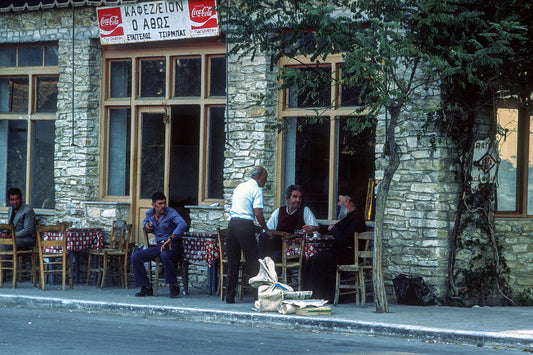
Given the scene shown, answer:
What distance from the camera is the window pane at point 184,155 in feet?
A: 53.7

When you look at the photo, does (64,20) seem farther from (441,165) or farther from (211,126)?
(441,165)

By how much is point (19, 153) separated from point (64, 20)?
2.74 m

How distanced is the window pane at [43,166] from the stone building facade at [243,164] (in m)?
0.34

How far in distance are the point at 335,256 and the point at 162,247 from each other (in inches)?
103

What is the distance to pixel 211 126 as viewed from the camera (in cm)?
1625

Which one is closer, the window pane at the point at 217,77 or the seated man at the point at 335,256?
the seated man at the point at 335,256

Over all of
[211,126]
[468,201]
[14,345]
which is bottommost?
[14,345]

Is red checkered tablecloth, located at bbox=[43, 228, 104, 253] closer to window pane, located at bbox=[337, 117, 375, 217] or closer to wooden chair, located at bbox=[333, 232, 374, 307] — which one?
window pane, located at bbox=[337, 117, 375, 217]

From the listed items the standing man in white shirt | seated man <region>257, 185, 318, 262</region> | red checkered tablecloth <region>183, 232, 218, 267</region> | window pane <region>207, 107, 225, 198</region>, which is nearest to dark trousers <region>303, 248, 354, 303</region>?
seated man <region>257, 185, 318, 262</region>

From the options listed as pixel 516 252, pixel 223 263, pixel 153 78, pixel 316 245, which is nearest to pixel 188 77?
pixel 153 78

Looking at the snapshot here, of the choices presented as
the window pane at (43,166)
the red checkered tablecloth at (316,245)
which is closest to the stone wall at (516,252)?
the red checkered tablecloth at (316,245)

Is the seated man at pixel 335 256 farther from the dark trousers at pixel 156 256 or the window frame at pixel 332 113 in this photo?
the dark trousers at pixel 156 256

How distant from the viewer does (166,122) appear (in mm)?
16562

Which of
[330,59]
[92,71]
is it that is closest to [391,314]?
[330,59]
